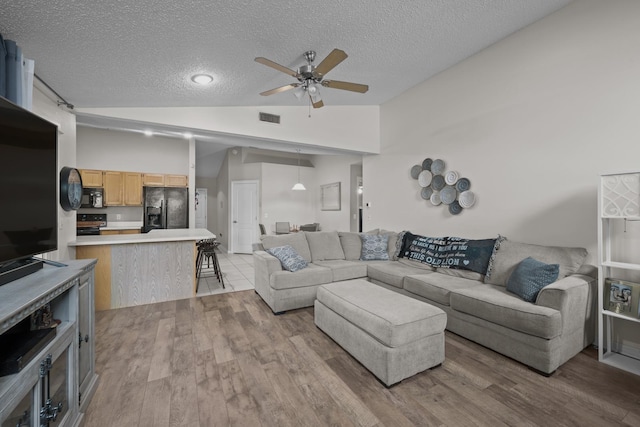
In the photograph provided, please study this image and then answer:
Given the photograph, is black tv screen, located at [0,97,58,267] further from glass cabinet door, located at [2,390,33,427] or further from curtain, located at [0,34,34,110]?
glass cabinet door, located at [2,390,33,427]

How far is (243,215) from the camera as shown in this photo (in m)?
7.79

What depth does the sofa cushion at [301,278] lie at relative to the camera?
3.30 metres

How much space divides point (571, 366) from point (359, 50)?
3.47 m

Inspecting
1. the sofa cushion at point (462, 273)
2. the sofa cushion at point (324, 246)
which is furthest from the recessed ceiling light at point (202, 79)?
the sofa cushion at point (462, 273)

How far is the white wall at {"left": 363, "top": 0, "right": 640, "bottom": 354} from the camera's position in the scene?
8.13ft

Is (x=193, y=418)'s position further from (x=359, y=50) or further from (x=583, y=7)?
(x=583, y=7)

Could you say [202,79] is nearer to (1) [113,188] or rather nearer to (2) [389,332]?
(2) [389,332]

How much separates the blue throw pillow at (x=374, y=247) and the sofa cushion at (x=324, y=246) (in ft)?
1.24

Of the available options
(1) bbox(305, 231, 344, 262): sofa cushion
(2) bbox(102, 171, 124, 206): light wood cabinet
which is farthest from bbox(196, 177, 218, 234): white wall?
(1) bbox(305, 231, 344, 262): sofa cushion

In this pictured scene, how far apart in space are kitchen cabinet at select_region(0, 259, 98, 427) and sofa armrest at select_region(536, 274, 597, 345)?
3143 mm

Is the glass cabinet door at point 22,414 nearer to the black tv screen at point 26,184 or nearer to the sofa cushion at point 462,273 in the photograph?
the black tv screen at point 26,184

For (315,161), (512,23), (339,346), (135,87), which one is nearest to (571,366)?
(339,346)

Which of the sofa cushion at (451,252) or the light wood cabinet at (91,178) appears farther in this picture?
the light wood cabinet at (91,178)

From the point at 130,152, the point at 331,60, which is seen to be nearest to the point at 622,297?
the point at 331,60
